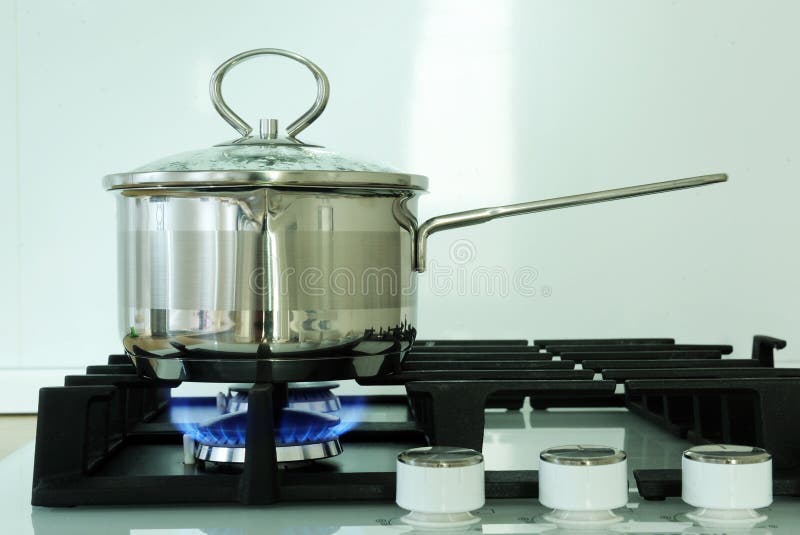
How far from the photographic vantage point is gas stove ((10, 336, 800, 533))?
1.86ft

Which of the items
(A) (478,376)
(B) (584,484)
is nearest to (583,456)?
(B) (584,484)

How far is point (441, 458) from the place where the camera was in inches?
21.5

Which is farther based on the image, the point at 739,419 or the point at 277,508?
the point at 739,419

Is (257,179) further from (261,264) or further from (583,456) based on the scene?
(583,456)

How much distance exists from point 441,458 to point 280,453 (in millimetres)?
162

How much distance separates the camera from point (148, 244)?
2.14 feet

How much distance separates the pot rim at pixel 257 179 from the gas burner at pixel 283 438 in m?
0.18

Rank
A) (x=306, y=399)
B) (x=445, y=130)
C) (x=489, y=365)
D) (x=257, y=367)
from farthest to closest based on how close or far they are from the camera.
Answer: (x=445, y=130)
(x=306, y=399)
(x=489, y=365)
(x=257, y=367)

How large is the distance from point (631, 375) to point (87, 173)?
29.5 inches

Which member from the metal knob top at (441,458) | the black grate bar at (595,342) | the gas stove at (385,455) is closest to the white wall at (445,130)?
the black grate bar at (595,342)

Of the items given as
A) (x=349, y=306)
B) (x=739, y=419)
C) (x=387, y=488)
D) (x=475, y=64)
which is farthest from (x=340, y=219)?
(x=475, y=64)

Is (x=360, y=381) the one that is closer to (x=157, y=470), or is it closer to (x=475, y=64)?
(x=157, y=470)

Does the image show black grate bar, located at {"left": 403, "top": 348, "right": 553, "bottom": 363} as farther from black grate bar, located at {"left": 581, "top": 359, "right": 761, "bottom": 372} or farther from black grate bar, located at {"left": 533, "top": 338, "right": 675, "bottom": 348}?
black grate bar, located at {"left": 533, "top": 338, "right": 675, "bottom": 348}

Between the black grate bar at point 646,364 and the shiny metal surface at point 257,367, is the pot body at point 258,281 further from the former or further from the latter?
the black grate bar at point 646,364
